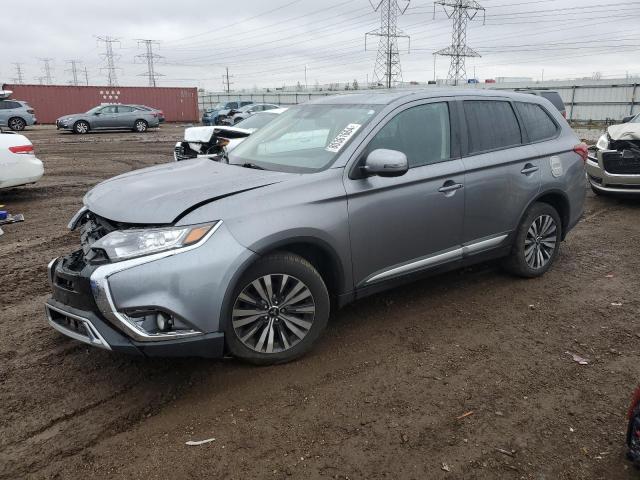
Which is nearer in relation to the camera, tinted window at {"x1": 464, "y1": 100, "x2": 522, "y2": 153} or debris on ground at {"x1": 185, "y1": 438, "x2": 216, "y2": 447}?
debris on ground at {"x1": 185, "y1": 438, "x2": 216, "y2": 447}

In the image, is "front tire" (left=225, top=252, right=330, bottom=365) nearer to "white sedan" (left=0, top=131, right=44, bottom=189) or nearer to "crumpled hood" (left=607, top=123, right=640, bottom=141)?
"white sedan" (left=0, top=131, right=44, bottom=189)

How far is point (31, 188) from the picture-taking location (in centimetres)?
999

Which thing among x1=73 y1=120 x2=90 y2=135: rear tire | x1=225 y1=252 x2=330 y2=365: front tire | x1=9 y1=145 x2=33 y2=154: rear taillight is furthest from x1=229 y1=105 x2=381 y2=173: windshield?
x1=73 y1=120 x2=90 y2=135: rear tire

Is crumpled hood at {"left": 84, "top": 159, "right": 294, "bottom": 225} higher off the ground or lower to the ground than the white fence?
lower

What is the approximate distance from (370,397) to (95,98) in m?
37.6

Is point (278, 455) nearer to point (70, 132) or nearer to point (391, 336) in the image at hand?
point (391, 336)

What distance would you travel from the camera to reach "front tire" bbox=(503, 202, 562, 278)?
15.9 ft

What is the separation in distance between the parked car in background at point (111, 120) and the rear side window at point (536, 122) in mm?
25006

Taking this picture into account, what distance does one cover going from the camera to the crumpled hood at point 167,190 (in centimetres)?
312

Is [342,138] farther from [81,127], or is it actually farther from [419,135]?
[81,127]

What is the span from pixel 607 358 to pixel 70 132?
28.1 m

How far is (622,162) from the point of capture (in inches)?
327

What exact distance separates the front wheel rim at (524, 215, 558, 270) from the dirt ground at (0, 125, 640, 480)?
13.9 inches

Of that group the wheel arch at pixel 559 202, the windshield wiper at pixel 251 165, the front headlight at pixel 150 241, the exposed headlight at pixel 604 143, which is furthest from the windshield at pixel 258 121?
the front headlight at pixel 150 241
